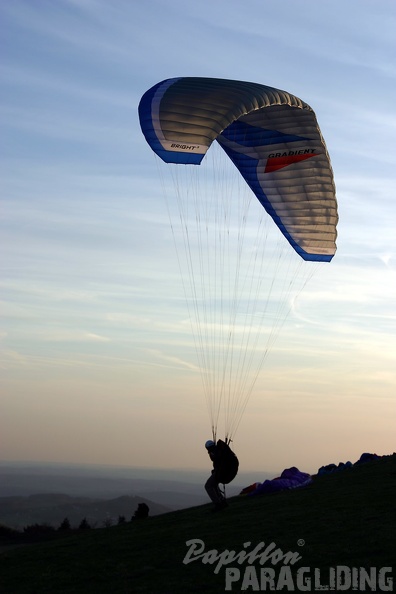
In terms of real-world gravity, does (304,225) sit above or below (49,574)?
above

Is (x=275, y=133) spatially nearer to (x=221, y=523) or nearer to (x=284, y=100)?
(x=284, y=100)

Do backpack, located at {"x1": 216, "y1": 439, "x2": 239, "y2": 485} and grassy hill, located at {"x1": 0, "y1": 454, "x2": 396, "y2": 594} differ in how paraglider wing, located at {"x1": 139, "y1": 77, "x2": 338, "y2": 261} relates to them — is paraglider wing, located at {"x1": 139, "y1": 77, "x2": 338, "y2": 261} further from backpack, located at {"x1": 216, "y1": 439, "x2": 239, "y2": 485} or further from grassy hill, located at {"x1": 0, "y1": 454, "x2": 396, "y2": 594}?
grassy hill, located at {"x1": 0, "y1": 454, "x2": 396, "y2": 594}

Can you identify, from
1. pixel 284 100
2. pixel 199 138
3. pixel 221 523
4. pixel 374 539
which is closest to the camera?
pixel 374 539

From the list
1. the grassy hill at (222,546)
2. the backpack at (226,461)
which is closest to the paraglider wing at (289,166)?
the backpack at (226,461)

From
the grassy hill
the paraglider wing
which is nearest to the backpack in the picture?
the grassy hill

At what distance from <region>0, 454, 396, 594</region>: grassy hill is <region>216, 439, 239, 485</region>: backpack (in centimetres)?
88

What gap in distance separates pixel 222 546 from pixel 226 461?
16.6 feet

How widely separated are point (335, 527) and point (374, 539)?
1.46 m

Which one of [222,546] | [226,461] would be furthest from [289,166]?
[222,546]

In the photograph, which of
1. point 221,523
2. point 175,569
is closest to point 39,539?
point 221,523

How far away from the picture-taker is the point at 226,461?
22109 mm

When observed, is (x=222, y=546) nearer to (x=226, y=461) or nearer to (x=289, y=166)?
(x=226, y=461)

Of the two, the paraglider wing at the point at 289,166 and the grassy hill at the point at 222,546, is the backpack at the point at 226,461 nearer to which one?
the grassy hill at the point at 222,546

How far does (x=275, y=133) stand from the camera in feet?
85.0
